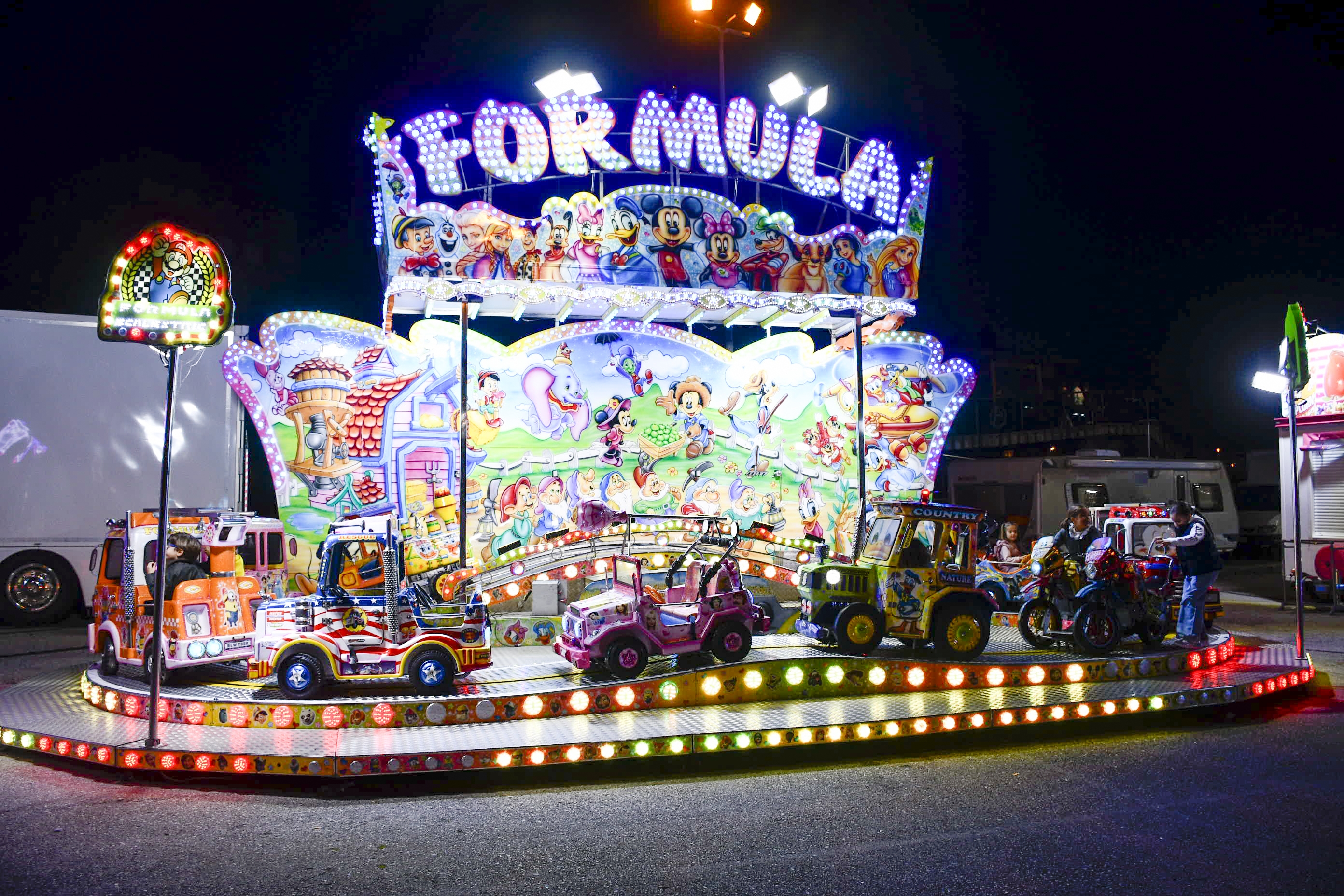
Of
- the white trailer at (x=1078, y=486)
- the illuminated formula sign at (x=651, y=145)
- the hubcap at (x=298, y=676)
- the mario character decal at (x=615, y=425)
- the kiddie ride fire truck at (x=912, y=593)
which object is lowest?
the hubcap at (x=298, y=676)

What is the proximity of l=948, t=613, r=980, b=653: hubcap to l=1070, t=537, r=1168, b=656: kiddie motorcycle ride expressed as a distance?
1202 mm

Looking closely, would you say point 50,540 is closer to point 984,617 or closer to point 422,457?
point 422,457

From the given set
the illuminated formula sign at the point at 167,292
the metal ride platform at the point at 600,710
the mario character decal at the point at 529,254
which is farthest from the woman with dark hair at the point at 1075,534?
the illuminated formula sign at the point at 167,292

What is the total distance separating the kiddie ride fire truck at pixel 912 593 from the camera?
884cm

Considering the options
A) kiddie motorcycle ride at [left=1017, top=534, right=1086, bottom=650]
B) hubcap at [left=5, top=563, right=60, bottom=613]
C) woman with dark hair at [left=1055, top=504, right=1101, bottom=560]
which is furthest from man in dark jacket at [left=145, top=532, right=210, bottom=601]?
woman with dark hair at [left=1055, top=504, right=1101, bottom=560]

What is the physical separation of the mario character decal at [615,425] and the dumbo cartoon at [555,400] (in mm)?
302

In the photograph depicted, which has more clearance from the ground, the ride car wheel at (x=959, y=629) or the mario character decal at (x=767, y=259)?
the mario character decal at (x=767, y=259)

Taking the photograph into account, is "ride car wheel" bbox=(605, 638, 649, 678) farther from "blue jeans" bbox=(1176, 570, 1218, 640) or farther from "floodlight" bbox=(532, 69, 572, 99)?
"floodlight" bbox=(532, 69, 572, 99)

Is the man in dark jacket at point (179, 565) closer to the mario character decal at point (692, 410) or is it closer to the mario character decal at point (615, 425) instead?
the mario character decal at point (615, 425)

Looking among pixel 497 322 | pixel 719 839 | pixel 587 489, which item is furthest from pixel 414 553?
pixel 497 322

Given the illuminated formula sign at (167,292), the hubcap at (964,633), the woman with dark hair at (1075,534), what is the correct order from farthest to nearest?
the woman with dark hair at (1075,534), the hubcap at (964,633), the illuminated formula sign at (167,292)

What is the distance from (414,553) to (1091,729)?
10.3 m

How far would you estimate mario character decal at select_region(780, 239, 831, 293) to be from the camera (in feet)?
49.9

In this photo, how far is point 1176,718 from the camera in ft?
27.2
